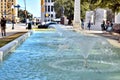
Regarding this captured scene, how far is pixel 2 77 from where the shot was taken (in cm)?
988

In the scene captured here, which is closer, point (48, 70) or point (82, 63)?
point (48, 70)

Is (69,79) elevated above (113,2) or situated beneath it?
situated beneath

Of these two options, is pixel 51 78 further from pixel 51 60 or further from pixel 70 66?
pixel 51 60

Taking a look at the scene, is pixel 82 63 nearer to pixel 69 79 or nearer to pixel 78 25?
pixel 69 79

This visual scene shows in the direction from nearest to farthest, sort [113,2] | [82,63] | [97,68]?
[97,68], [82,63], [113,2]

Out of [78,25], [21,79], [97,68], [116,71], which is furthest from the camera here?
[78,25]

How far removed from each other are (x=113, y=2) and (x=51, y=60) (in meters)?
21.3

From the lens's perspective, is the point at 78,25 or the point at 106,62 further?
the point at 78,25

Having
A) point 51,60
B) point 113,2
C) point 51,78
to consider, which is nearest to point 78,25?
point 113,2

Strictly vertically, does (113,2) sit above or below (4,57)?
above

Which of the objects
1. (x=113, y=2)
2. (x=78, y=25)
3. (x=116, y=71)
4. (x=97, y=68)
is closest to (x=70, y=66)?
(x=97, y=68)

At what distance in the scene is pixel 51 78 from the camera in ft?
32.3

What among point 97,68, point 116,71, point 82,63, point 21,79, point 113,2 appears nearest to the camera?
point 21,79

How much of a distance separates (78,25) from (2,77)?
49964mm
